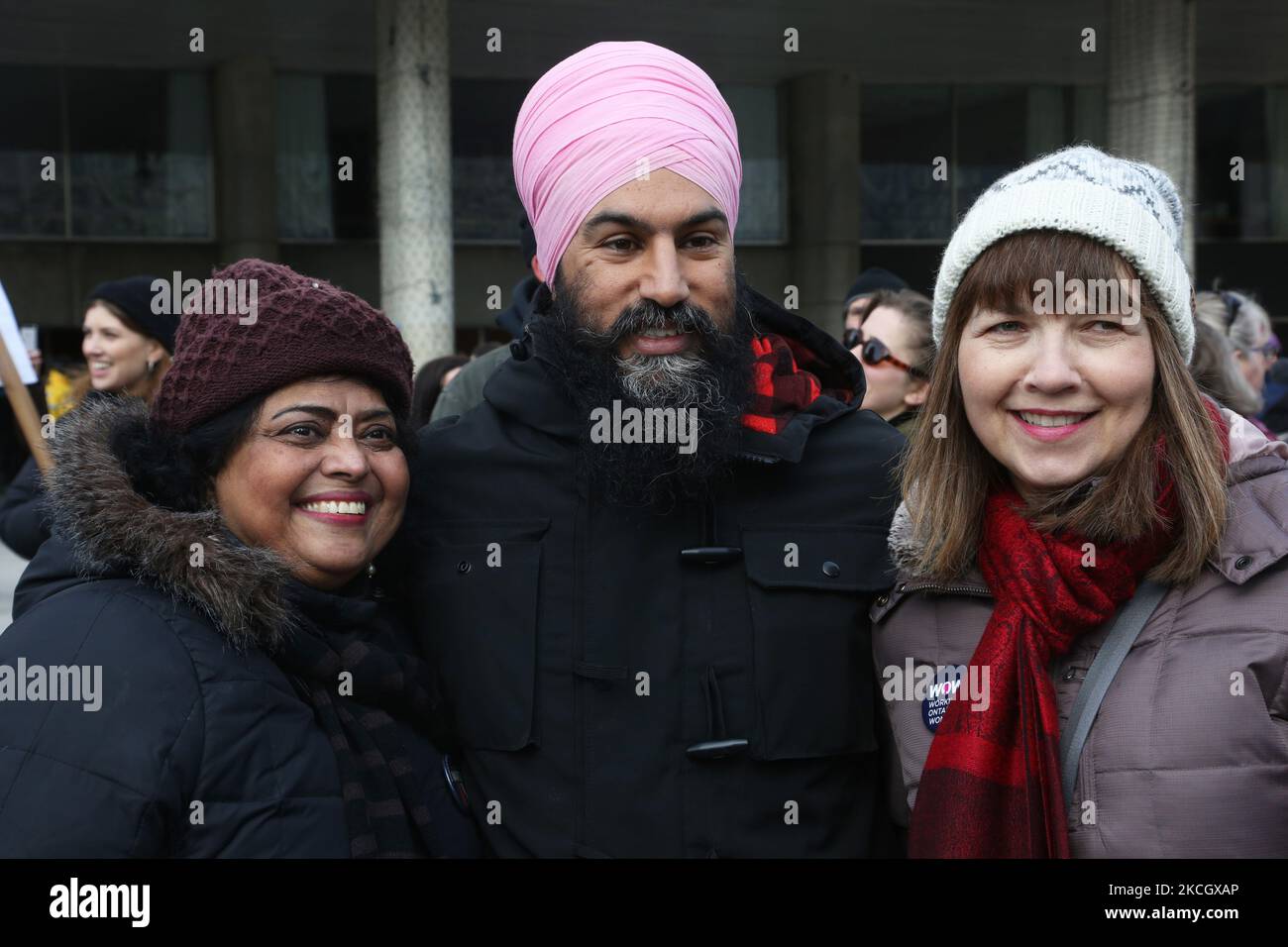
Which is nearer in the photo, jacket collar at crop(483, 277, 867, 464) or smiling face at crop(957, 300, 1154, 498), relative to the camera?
smiling face at crop(957, 300, 1154, 498)

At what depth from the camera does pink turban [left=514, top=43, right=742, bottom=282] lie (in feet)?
8.64

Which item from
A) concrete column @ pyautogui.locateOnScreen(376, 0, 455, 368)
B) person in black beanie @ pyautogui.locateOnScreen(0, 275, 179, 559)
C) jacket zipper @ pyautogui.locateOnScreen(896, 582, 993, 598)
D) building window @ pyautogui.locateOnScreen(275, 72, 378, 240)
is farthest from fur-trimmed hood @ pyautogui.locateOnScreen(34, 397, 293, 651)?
building window @ pyautogui.locateOnScreen(275, 72, 378, 240)

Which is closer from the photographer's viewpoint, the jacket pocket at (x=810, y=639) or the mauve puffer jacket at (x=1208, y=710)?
the mauve puffer jacket at (x=1208, y=710)

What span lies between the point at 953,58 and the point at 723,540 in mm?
18211

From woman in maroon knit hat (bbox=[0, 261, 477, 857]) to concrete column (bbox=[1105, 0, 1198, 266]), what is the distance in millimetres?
13727

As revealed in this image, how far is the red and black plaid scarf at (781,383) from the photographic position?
2.68 m

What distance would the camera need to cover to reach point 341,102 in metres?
18.5

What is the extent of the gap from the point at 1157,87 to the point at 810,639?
13.8 m

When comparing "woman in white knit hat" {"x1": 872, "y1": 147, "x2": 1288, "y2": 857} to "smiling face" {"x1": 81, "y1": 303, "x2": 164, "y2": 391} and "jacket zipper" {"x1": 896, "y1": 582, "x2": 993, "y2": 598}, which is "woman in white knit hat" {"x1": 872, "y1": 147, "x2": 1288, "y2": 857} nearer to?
"jacket zipper" {"x1": 896, "y1": 582, "x2": 993, "y2": 598}

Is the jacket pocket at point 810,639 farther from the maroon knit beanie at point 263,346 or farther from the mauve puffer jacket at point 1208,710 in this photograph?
the maroon knit beanie at point 263,346

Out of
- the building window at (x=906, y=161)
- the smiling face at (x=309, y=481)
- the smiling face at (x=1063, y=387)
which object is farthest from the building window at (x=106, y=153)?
the smiling face at (x=1063, y=387)

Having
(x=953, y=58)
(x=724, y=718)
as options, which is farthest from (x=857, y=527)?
(x=953, y=58)

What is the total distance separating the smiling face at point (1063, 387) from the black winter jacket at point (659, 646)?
1.56 ft

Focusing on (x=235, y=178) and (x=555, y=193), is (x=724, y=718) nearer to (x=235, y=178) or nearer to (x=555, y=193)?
(x=555, y=193)
